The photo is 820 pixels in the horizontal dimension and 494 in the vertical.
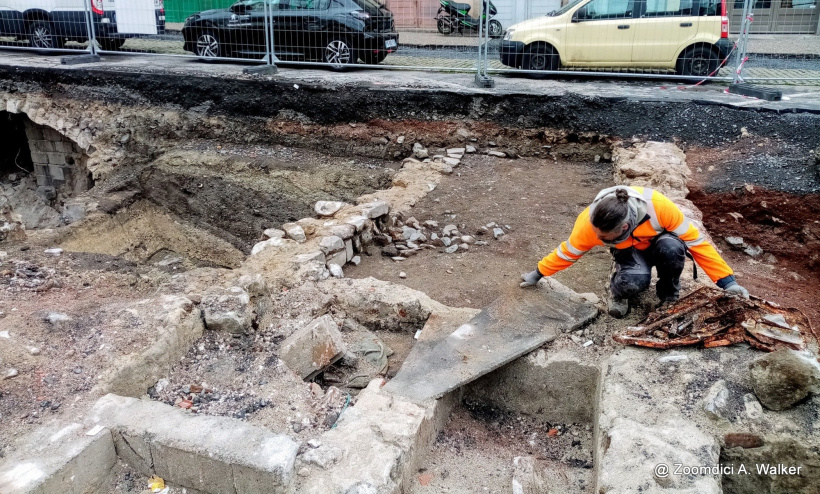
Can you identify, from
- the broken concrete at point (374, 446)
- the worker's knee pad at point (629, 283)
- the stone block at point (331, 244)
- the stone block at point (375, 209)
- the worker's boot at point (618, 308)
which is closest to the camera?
the broken concrete at point (374, 446)

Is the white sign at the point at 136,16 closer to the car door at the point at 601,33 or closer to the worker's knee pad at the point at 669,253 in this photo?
the car door at the point at 601,33

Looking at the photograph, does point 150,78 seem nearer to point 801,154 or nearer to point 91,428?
point 91,428

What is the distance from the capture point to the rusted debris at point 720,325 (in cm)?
356

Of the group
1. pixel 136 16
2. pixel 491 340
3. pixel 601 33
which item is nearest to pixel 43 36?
pixel 136 16

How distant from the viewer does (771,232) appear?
21.4 ft

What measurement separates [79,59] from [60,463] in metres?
9.94

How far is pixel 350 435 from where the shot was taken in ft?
11.0

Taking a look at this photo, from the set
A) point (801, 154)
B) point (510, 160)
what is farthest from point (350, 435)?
point (801, 154)

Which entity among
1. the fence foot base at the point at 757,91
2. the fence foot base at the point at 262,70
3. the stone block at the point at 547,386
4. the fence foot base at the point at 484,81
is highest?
the fence foot base at the point at 262,70

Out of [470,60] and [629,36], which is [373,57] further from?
[629,36]

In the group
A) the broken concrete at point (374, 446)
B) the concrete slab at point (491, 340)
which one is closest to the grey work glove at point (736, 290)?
the concrete slab at point (491, 340)

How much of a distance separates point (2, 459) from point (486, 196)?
17.6 ft

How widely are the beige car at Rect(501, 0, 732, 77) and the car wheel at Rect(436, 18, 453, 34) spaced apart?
4593 mm

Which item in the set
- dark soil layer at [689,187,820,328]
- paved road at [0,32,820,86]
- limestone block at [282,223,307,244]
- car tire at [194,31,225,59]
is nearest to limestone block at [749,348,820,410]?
dark soil layer at [689,187,820,328]
